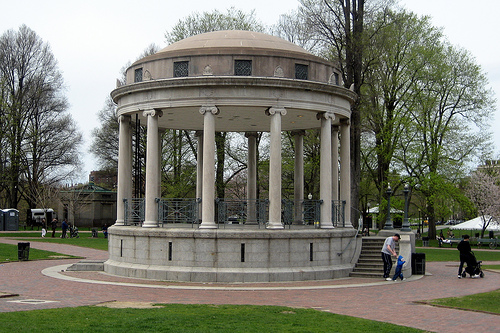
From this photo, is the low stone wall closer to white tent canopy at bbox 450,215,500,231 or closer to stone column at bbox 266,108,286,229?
stone column at bbox 266,108,286,229

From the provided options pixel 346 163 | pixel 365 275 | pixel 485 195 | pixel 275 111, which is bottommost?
pixel 365 275

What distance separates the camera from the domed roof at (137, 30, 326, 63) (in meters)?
24.3

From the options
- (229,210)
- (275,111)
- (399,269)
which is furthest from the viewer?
(229,210)

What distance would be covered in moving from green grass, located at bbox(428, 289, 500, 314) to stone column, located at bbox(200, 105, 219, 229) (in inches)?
353

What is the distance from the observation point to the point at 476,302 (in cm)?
1747

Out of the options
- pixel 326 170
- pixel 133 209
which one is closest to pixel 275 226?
pixel 326 170

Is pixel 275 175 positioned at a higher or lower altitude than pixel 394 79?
lower

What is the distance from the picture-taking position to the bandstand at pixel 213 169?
75.0 ft

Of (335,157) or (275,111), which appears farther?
(335,157)

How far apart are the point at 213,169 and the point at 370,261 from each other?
309 inches

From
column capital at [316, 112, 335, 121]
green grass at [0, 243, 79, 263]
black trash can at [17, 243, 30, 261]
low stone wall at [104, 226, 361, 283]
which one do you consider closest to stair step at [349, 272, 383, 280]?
low stone wall at [104, 226, 361, 283]

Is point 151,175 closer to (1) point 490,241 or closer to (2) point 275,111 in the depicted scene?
(2) point 275,111

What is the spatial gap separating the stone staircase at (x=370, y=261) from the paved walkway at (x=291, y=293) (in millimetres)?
1062

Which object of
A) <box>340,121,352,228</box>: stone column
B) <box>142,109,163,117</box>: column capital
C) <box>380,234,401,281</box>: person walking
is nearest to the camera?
<box>380,234,401,281</box>: person walking
